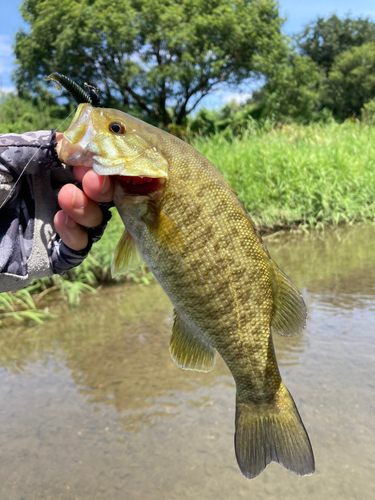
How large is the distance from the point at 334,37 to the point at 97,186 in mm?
45903

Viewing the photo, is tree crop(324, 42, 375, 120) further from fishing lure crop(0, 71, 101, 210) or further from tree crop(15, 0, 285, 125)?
fishing lure crop(0, 71, 101, 210)

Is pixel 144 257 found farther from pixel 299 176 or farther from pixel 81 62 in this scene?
pixel 81 62

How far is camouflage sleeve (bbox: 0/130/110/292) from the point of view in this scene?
1.98 metres

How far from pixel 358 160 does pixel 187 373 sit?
7.74m

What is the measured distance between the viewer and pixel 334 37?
132 feet

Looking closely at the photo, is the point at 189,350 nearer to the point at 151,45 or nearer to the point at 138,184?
the point at 138,184

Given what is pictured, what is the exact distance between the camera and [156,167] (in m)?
1.45

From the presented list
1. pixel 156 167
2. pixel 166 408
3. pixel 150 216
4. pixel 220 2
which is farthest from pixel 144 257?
pixel 220 2

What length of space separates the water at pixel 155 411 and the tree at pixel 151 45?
78.6ft

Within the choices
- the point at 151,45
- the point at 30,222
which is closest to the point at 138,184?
the point at 30,222

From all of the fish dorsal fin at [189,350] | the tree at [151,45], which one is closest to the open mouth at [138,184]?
the fish dorsal fin at [189,350]

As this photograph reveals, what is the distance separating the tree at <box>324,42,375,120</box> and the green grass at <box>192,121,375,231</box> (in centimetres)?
2638

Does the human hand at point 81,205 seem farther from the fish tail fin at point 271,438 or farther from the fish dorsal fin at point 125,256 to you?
the fish tail fin at point 271,438

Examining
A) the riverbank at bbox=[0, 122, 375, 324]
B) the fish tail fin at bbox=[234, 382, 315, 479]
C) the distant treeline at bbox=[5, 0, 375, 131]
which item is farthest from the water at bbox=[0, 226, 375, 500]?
the distant treeline at bbox=[5, 0, 375, 131]
